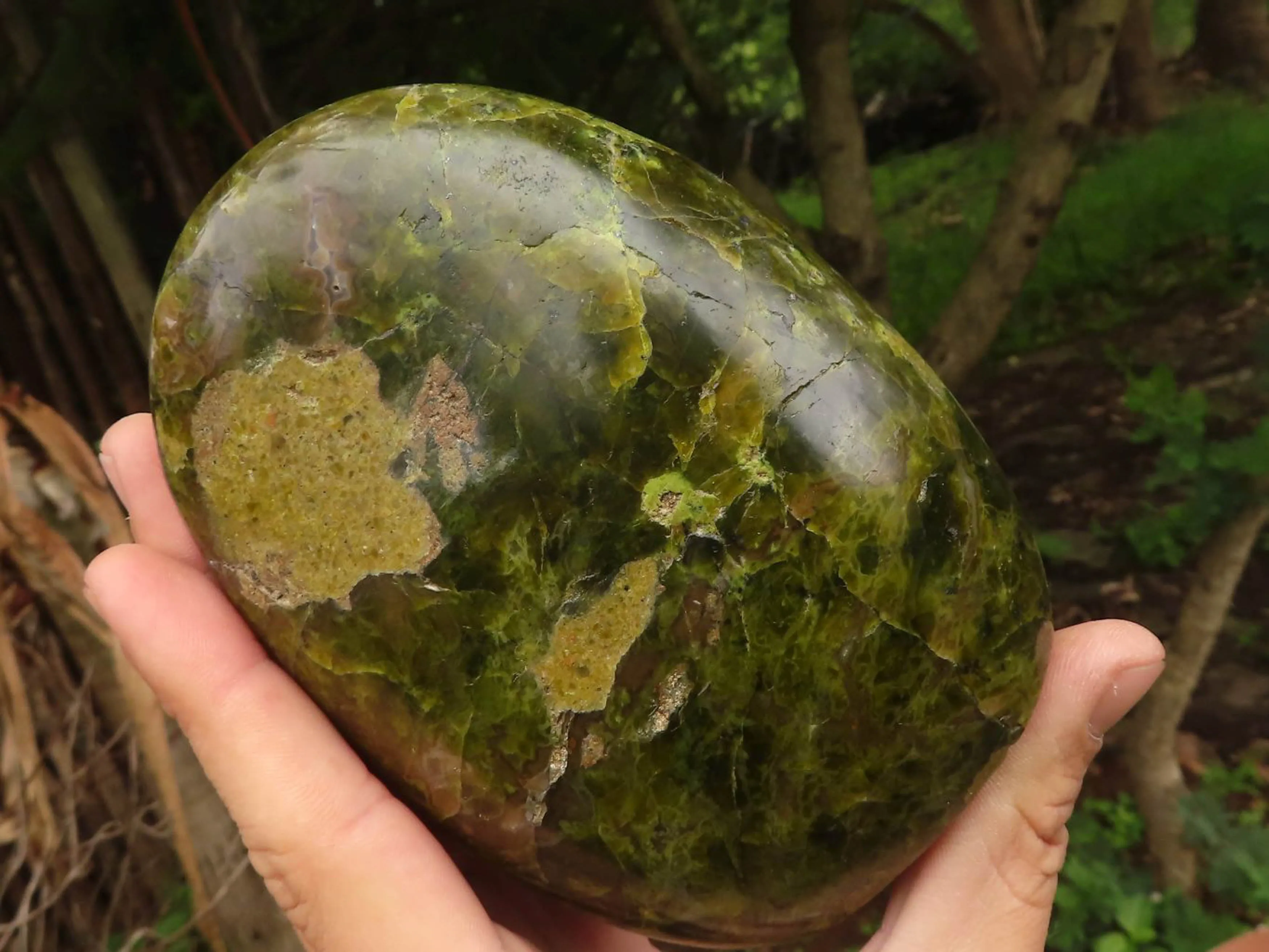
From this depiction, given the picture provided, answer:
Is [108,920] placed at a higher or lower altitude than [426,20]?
lower

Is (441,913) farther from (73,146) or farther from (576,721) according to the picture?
(73,146)

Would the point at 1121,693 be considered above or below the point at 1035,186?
below

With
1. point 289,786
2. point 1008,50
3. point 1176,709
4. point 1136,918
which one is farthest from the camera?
point 1008,50

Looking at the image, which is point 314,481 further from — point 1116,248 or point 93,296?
point 1116,248

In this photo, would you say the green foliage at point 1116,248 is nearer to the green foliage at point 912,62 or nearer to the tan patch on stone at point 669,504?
the green foliage at point 912,62

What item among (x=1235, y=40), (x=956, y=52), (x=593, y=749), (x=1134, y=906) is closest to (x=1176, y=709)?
(x=1134, y=906)

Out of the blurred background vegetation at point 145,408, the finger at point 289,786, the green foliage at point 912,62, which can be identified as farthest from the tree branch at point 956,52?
the finger at point 289,786

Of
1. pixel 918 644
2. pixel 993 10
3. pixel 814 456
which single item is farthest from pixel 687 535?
pixel 993 10
